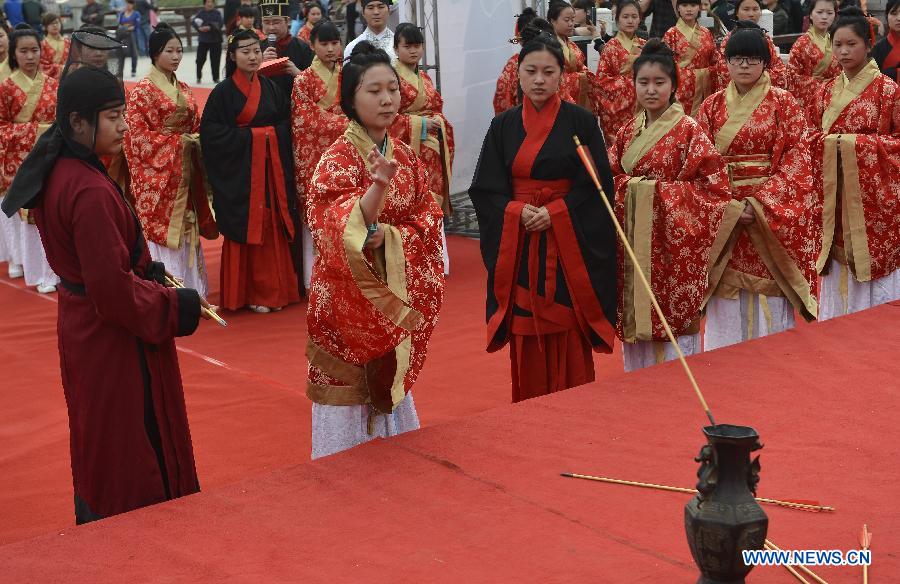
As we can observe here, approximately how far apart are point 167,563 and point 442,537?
2.09ft

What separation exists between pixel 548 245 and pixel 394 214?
89cm

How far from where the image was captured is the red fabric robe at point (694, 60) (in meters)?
9.16

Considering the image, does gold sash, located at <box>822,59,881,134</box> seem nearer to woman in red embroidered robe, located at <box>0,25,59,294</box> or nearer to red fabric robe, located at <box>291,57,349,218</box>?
red fabric robe, located at <box>291,57,349,218</box>

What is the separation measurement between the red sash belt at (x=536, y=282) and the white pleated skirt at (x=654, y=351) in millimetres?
460

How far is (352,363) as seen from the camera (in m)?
3.83

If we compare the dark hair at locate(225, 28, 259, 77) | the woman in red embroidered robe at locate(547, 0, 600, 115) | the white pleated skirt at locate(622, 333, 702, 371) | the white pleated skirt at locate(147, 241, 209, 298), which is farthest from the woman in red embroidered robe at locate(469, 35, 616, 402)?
the woman in red embroidered robe at locate(547, 0, 600, 115)

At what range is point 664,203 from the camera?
15.3 feet

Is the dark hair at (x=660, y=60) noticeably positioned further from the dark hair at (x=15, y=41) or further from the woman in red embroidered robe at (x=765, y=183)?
the dark hair at (x=15, y=41)

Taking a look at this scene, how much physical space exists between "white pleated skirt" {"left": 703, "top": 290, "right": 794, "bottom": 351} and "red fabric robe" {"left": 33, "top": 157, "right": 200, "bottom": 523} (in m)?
2.62

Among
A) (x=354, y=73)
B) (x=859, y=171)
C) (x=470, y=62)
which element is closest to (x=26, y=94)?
(x=470, y=62)

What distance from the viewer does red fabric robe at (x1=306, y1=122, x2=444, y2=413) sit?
3.59 meters

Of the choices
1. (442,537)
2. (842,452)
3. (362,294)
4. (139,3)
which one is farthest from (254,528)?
(139,3)

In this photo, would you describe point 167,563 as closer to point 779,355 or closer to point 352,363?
point 352,363

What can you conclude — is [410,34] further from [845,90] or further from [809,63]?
[809,63]
